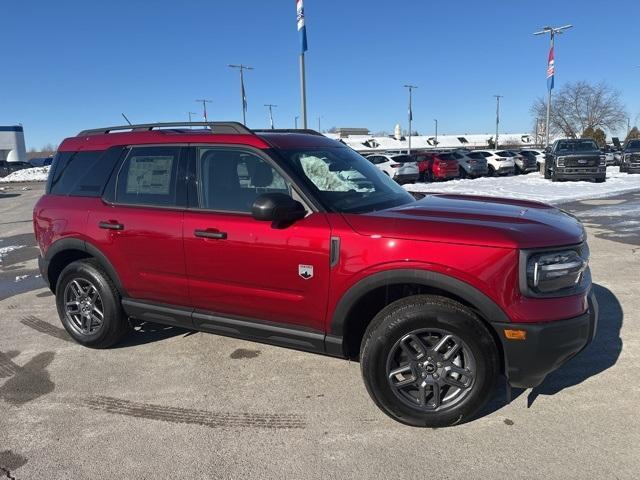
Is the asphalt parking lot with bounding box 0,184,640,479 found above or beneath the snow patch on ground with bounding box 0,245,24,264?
beneath

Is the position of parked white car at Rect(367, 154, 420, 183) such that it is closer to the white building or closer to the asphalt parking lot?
the asphalt parking lot

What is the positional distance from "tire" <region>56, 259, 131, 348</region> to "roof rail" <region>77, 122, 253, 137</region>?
1169 millimetres

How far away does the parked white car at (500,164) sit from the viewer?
29969 mm

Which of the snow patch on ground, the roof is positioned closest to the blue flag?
the snow patch on ground

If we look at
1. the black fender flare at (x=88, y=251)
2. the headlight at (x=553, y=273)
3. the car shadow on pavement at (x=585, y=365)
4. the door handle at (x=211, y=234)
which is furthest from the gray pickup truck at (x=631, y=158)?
the black fender flare at (x=88, y=251)

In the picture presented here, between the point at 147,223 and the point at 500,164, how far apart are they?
29.0 m

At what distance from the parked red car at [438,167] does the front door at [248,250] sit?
80.7ft

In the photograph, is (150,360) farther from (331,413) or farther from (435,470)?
(435,470)

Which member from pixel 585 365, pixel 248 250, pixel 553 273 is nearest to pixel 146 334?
pixel 248 250

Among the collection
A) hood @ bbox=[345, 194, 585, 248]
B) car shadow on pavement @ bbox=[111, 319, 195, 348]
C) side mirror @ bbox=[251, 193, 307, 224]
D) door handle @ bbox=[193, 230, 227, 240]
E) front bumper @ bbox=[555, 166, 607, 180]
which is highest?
side mirror @ bbox=[251, 193, 307, 224]

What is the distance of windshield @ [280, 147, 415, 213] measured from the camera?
352 centimetres

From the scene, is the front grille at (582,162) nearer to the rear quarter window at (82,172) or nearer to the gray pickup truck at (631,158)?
the gray pickup truck at (631,158)

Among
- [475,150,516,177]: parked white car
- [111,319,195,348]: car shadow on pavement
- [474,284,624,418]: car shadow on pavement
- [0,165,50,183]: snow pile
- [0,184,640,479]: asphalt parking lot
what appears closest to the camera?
[0,184,640,479]: asphalt parking lot

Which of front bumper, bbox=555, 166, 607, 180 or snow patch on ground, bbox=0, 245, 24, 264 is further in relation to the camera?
front bumper, bbox=555, 166, 607, 180
